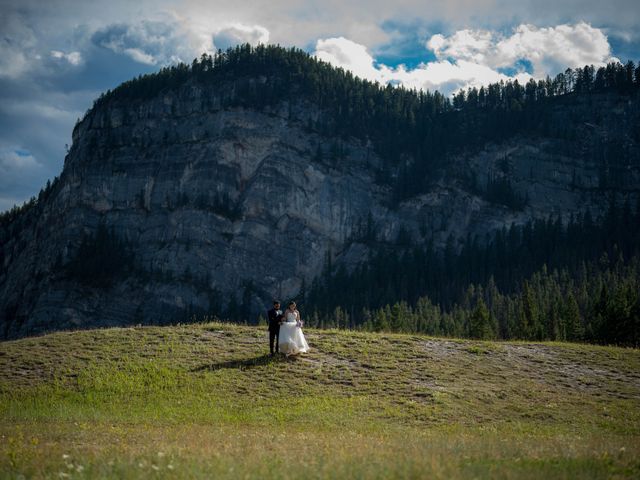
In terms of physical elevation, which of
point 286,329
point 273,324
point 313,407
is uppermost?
point 273,324

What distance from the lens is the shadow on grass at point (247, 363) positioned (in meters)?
30.9

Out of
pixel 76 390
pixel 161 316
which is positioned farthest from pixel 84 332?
pixel 161 316

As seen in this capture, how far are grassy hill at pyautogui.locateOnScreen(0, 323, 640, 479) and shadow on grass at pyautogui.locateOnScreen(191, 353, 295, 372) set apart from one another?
0.30ft

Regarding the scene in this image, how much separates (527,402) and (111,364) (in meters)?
18.2

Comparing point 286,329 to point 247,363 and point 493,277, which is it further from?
point 493,277

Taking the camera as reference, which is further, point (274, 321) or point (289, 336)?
point (289, 336)

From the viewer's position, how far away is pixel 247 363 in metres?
31.5

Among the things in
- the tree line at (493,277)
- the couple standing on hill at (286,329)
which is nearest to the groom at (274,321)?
the couple standing on hill at (286,329)

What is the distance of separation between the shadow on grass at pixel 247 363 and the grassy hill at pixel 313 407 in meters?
0.09

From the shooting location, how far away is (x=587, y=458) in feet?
52.4

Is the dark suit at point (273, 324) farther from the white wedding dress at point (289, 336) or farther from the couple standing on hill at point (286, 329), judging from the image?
the white wedding dress at point (289, 336)

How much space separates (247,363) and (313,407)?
20.0ft

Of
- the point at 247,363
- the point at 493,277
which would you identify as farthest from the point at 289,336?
the point at 493,277

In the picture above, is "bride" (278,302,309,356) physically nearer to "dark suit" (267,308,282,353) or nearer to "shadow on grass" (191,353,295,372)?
"dark suit" (267,308,282,353)
